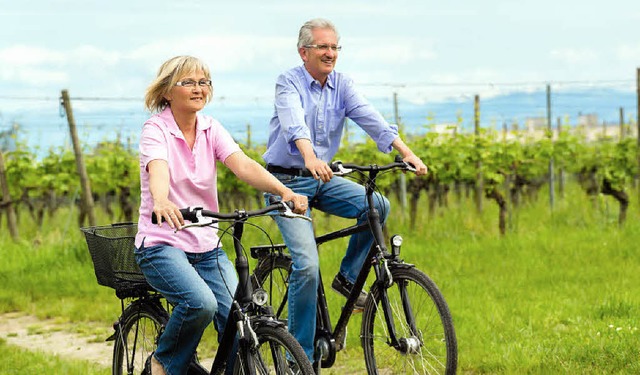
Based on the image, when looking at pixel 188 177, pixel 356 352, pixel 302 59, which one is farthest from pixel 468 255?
pixel 188 177

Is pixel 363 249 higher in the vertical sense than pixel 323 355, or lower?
higher

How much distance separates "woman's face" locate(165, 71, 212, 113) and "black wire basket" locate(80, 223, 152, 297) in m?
0.62

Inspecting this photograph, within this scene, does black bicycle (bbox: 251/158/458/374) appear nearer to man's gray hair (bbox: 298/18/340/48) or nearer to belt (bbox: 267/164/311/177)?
belt (bbox: 267/164/311/177)

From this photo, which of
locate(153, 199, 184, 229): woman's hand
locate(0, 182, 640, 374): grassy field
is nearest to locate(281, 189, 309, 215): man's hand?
locate(153, 199, 184, 229): woman's hand

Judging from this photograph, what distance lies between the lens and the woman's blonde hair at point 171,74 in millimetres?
3869

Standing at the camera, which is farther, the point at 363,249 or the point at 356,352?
the point at 356,352

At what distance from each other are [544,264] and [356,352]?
11.4 ft

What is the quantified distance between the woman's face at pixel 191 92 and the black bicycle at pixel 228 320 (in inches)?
19.9

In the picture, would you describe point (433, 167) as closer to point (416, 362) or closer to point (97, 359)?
point (97, 359)

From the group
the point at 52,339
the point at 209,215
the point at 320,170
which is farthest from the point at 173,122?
the point at 52,339

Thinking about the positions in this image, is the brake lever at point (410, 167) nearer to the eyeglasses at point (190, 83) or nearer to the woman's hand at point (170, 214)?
the eyeglasses at point (190, 83)

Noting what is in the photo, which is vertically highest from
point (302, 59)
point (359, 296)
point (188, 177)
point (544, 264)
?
point (302, 59)

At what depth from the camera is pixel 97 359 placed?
6477mm

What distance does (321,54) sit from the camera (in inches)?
189
